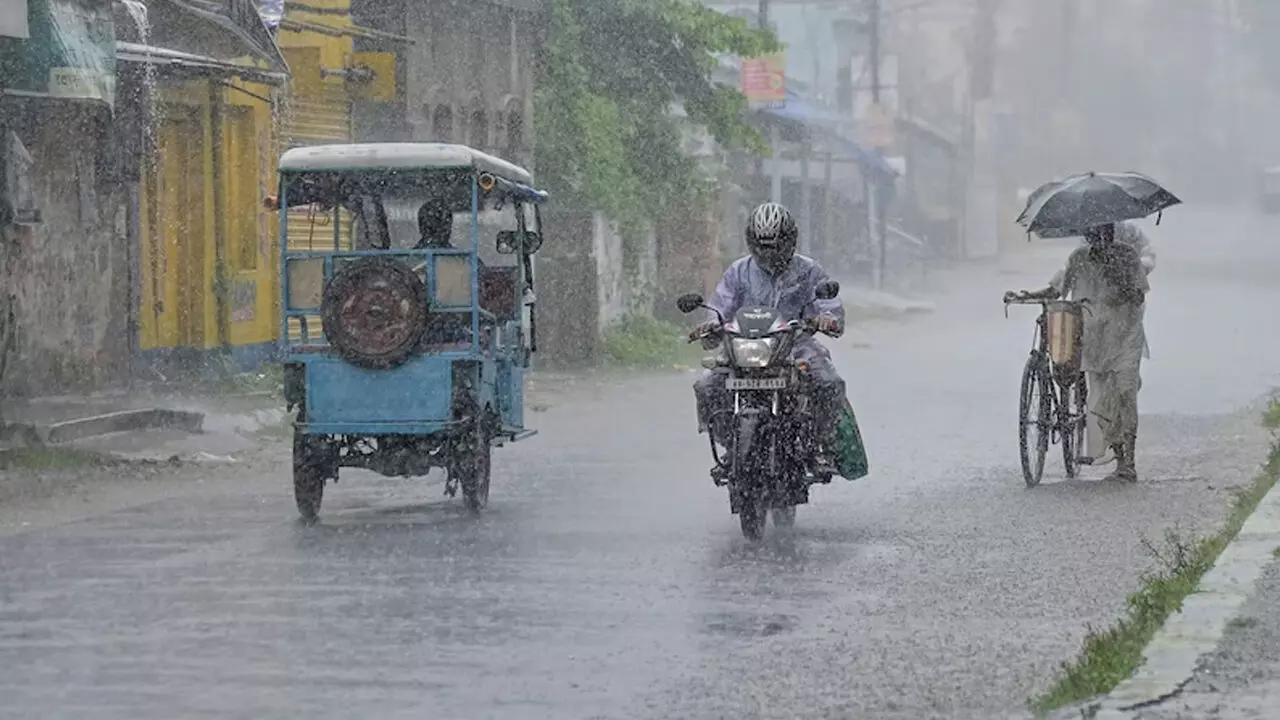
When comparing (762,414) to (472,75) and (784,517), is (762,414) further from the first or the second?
(472,75)

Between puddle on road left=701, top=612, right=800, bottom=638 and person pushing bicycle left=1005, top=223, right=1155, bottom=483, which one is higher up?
person pushing bicycle left=1005, top=223, right=1155, bottom=483

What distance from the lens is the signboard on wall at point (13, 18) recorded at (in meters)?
15.6

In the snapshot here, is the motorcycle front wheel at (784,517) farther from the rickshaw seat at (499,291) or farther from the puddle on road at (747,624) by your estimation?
the puddle on road at (747,624)

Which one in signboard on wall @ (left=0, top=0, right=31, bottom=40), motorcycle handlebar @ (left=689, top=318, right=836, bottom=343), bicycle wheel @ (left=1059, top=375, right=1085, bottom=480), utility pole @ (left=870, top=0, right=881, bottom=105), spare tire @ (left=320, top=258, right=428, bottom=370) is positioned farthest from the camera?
utility pole @ (left=870, top=0, right=881, bottom=105)

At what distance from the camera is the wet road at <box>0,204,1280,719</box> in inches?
295

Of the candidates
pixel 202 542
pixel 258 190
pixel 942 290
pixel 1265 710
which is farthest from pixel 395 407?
pixel 942 290

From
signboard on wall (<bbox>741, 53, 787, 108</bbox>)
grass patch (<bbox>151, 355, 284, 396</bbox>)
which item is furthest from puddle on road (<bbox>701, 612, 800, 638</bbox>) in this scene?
signboard on wall (<bbox>741, 53, 787, 108</bbox>)

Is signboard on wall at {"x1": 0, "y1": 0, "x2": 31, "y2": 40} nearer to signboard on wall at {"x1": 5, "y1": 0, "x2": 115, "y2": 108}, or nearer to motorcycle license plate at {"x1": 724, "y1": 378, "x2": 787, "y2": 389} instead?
signboard on wall at {"x1": 5, "y1": 0, "x2": 115, "y2": 108}

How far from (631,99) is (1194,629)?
23.8 meters

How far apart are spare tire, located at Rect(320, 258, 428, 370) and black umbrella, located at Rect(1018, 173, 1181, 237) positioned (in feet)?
13.4

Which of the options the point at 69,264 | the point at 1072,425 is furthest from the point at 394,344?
the point at 69,264

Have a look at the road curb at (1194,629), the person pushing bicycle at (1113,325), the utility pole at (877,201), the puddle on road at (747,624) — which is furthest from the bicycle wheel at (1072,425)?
the utility pole at (877,201)

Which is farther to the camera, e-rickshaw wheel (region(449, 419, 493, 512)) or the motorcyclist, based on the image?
e-rickshaw wheel (region(449, 419, 493, 512))

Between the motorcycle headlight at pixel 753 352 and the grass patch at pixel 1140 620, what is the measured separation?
2.12m
